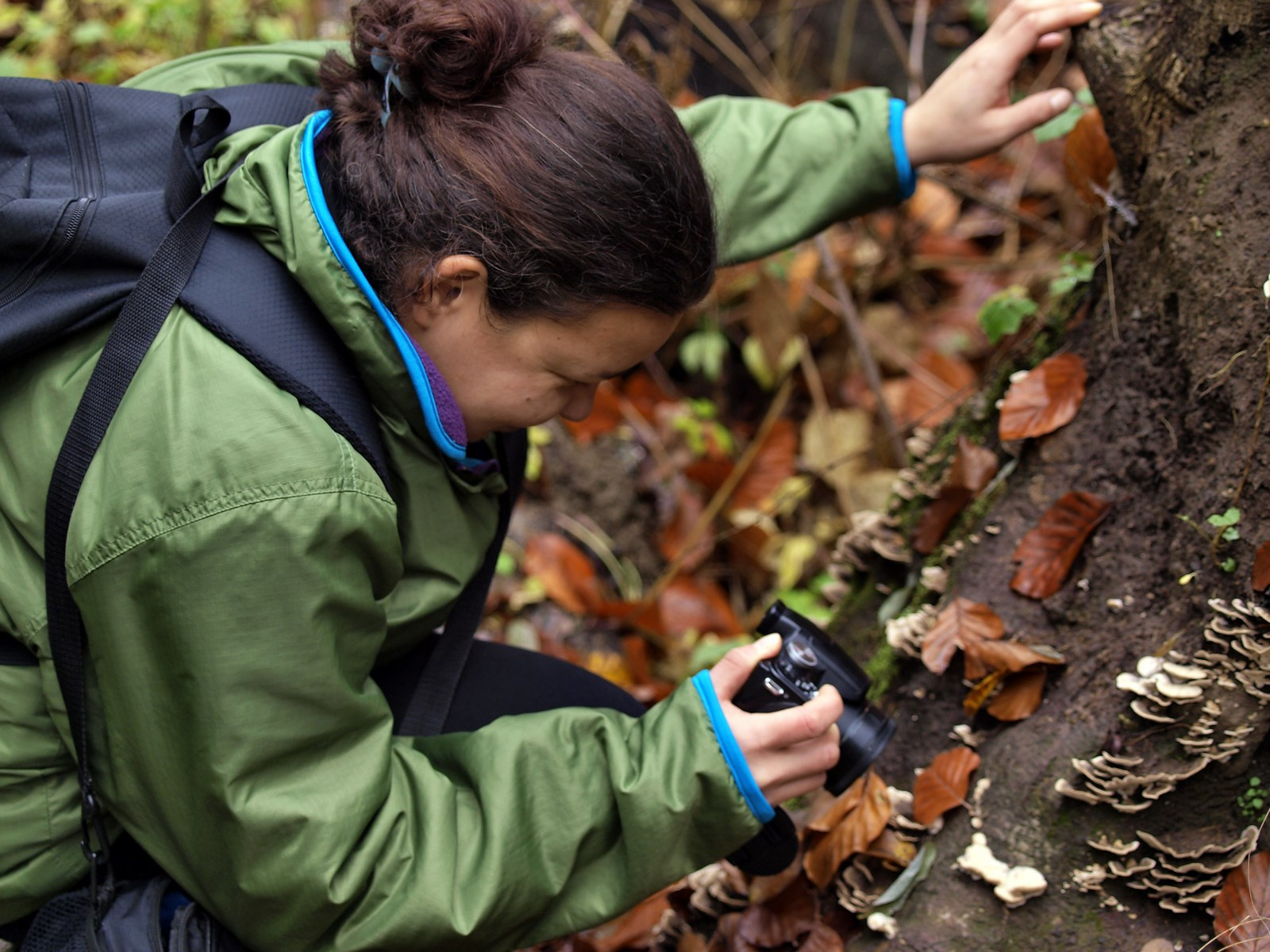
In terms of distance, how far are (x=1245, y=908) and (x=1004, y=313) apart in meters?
1.23

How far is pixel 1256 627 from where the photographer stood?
1562 mm

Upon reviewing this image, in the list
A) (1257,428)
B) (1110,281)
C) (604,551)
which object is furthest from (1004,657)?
(604,551)

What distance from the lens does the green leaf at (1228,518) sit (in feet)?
5.40

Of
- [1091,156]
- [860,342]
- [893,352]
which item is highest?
[1091,156]

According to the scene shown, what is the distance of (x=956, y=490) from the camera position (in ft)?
7.25

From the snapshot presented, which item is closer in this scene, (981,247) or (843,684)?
(843,684)

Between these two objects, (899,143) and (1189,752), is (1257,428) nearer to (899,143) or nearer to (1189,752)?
(1189,752)

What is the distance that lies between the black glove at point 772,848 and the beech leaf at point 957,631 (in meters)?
0.39

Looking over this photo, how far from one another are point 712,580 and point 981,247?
Answer: 2.09 m

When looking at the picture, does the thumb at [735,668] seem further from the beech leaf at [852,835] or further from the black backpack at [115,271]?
the black backpack at [115,271]

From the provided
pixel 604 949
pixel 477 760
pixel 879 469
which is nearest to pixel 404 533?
pixel 477 760

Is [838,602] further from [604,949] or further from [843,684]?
[604,949]

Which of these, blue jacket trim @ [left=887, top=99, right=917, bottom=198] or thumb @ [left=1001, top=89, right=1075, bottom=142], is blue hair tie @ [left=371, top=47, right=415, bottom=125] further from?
thumb @ [left=1001, top=89, right=1075, bottom=142]

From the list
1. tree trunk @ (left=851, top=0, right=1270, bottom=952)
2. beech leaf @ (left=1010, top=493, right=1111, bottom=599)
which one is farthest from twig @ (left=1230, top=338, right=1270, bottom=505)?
beech leaf @ (left=1010, top=493, right=1111, bottom=599)
